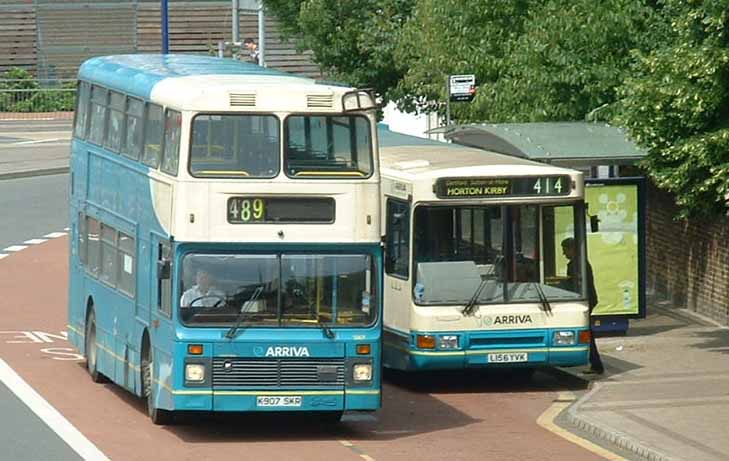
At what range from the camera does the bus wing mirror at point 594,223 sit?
2284 cm

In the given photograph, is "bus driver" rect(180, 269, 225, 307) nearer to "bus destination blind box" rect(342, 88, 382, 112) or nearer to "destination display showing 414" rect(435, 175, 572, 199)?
"bus destination blind box" rect(342, 88, 382, 112)

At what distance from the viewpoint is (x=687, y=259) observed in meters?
25.7

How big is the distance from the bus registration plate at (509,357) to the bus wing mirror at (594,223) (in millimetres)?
3400

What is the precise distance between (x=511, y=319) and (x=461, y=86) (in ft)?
23.7

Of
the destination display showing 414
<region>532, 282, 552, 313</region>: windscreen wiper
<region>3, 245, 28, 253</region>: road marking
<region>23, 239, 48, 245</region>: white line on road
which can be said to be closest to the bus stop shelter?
the destination display showing 414

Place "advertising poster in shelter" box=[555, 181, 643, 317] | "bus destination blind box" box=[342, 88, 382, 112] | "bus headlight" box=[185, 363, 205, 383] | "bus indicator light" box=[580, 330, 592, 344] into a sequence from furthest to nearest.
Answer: "advertising poster in shelter" box=[555, 181, 643, 317], "bus indicator light" box=[580, 330, 592, 344], "bus destination blind box" box=[342, 88, 382, 112], "bus headlight" box=[185, 363, 205, 383]

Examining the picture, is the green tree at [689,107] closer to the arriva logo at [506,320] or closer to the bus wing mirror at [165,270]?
the arriva logo at [506,320]

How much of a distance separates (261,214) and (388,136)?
8223 mm

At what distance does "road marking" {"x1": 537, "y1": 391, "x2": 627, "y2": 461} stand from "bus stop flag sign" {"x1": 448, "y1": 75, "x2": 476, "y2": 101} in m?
7.27

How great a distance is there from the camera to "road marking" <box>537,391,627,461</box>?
16.3 meters

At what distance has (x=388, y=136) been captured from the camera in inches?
977

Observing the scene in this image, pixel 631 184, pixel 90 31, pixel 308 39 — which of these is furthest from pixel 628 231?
pixel 90 31

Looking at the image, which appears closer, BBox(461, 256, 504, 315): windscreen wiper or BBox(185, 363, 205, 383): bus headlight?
BBox(185, 363, 205, 383): bus headlight

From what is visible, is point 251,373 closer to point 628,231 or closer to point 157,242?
point 157,242
